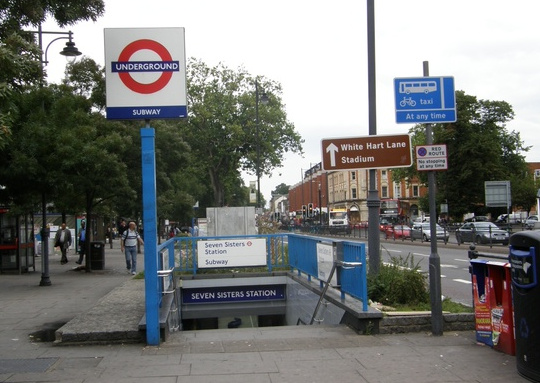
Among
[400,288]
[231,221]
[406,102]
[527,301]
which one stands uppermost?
[406,102]

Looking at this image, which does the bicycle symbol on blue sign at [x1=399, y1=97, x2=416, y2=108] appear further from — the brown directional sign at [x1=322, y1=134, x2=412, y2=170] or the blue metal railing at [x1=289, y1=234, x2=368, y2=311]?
the blue metal railing at [x1=289, y1=234, x2=368, y2=311]

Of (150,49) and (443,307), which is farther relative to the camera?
(443,307)

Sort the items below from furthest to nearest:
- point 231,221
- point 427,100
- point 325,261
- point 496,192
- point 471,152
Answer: point 471,152 < point 496,192 < point 231,221 < point 325,261 < point 427,100

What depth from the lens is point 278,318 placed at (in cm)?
1734

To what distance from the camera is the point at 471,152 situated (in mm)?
63656

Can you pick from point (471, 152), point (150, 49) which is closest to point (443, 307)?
point (150, 49)

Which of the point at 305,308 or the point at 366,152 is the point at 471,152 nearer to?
the point at 305,308

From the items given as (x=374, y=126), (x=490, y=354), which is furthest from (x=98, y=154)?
(x=490, y=354)

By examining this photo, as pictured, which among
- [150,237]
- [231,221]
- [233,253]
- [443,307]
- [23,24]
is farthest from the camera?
[231,221]

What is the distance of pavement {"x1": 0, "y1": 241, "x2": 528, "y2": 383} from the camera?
6227mm

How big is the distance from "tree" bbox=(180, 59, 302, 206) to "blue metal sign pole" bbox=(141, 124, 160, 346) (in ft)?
131

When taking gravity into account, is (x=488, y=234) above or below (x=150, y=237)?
below

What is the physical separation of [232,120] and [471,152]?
1116 inches

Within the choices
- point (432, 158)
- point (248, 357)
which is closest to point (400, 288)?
point (432, 158)
